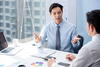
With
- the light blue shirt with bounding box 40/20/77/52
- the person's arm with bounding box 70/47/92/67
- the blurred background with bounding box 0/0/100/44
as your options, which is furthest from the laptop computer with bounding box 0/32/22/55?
the person's arm with bounding box 70/47/92/67

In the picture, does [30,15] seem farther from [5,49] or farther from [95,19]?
[95,19]

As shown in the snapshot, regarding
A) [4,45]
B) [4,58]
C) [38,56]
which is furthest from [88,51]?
[4,45]

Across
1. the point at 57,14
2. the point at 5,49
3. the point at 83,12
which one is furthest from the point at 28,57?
the point at 83,12

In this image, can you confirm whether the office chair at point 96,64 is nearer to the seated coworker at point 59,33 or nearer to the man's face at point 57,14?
the seated coworker at point 59,33

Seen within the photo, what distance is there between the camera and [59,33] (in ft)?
9.16

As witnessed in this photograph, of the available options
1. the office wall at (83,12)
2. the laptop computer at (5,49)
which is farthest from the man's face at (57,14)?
the office wall at (83,12)

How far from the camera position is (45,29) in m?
2.88

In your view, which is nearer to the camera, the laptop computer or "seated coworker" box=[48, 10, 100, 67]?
"seated coworker" box=[48, 10, 100, 67]

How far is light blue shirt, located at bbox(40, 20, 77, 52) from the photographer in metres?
2.76

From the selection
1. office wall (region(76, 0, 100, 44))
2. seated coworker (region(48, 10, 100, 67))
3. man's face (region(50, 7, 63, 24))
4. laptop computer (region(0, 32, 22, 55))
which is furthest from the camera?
office wall (region(76, 0, 100, 44))

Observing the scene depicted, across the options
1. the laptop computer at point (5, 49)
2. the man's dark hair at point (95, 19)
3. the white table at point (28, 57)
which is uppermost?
the man's dark hair at point (95, 19)

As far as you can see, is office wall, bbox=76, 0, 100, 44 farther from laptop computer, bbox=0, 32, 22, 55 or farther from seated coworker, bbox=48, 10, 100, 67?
seated coworker, bbox=48, 10, 100, 67

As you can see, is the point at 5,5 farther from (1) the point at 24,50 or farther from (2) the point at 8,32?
(1) the point at 24,50

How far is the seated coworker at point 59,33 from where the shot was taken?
276 cm
